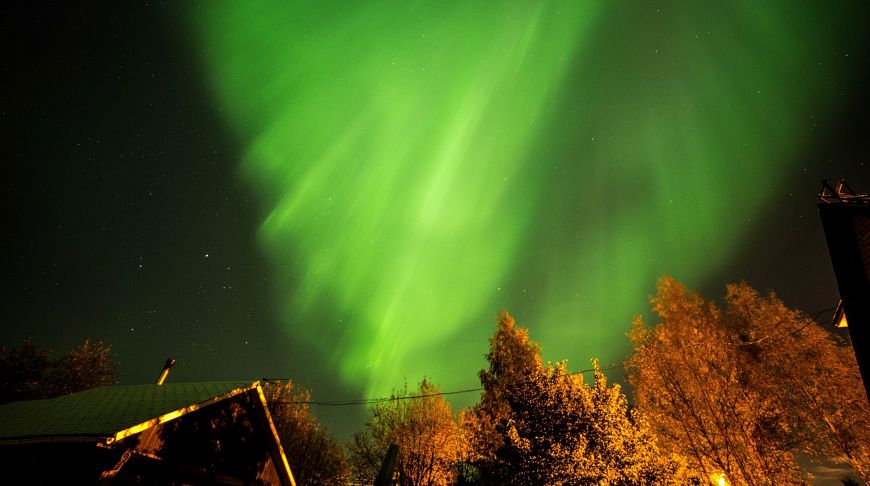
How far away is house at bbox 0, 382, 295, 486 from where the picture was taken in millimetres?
7621

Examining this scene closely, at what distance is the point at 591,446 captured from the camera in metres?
18.0

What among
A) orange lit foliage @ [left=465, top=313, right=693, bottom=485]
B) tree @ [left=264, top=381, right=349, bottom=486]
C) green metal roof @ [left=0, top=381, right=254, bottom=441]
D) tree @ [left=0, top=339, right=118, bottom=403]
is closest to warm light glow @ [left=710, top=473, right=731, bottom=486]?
orange lit foliage @ [left=465, top=313, right=693, bottom=485]

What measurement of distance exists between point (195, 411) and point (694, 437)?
1029 inches

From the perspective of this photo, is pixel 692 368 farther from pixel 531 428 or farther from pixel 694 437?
pixel 531 428

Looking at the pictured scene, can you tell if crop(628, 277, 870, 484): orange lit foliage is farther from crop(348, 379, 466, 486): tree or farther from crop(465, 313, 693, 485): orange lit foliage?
crop(348, 379, 466, 486): tree

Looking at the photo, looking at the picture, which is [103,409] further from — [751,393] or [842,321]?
[751,393]

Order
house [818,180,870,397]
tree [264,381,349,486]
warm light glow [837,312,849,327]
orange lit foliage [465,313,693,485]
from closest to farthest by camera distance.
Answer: house [818,180,870,397] → warm light glow [837,312,849,327] → orange lit foliage [465,313,693,485] → tree [264,381,349,486]

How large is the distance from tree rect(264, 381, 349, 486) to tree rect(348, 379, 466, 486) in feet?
13.3

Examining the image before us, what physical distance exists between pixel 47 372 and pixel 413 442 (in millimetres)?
41186

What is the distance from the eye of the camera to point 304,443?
32.3 metres

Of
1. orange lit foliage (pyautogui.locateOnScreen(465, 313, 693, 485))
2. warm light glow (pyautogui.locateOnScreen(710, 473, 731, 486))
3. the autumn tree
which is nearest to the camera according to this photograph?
warm light glow (pyautogui.locateOnScreen(710, 473, 731, 486))

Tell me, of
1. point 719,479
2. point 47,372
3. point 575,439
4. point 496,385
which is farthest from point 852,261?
point 47,372

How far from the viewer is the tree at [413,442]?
27.8m

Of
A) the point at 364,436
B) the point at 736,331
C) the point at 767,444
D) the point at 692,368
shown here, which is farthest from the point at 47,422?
the point at 736,331
